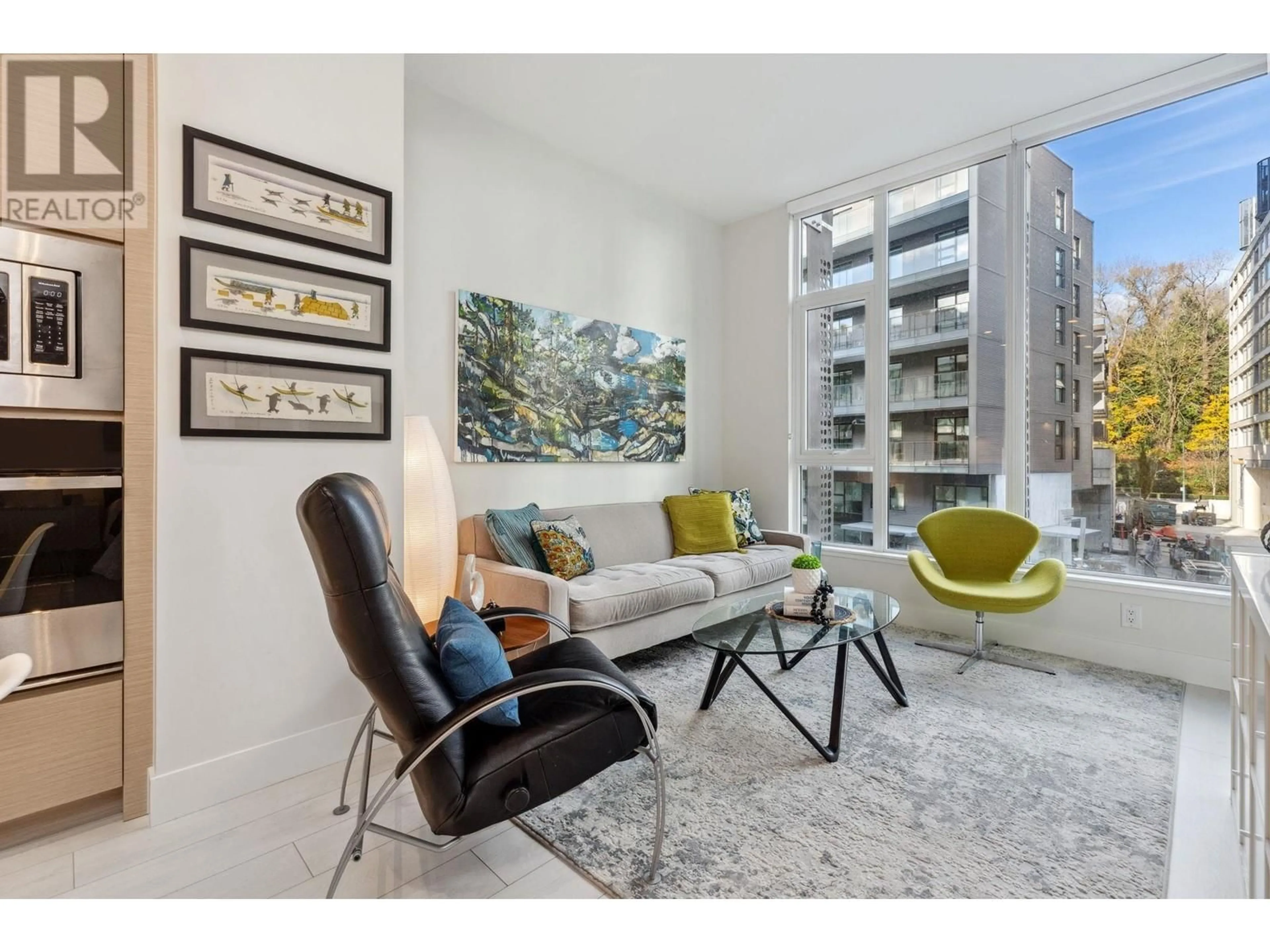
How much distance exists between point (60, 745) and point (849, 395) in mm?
4502

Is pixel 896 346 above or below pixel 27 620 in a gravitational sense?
above

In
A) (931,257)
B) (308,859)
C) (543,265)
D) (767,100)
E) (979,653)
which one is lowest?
(308,859)

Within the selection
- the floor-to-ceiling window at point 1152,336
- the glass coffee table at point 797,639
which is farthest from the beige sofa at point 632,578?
the floor-to-ceiling window at point 1152,336

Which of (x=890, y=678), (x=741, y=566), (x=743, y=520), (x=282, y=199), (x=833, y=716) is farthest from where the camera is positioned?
(x=743, y=520)

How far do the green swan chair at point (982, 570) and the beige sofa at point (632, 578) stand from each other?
2.87 ft

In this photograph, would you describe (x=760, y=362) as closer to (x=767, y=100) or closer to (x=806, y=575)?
(x=767, y=100)

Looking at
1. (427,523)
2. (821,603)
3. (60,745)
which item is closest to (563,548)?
(427,523)

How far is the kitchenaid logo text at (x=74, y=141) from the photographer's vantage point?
1677 mm

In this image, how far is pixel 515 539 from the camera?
10.6ft

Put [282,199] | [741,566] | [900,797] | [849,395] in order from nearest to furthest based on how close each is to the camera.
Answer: [900,797], [282,199], [741,566], [849,395]

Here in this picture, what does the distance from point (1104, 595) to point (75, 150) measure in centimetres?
482

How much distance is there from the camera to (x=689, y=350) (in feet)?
15.8
